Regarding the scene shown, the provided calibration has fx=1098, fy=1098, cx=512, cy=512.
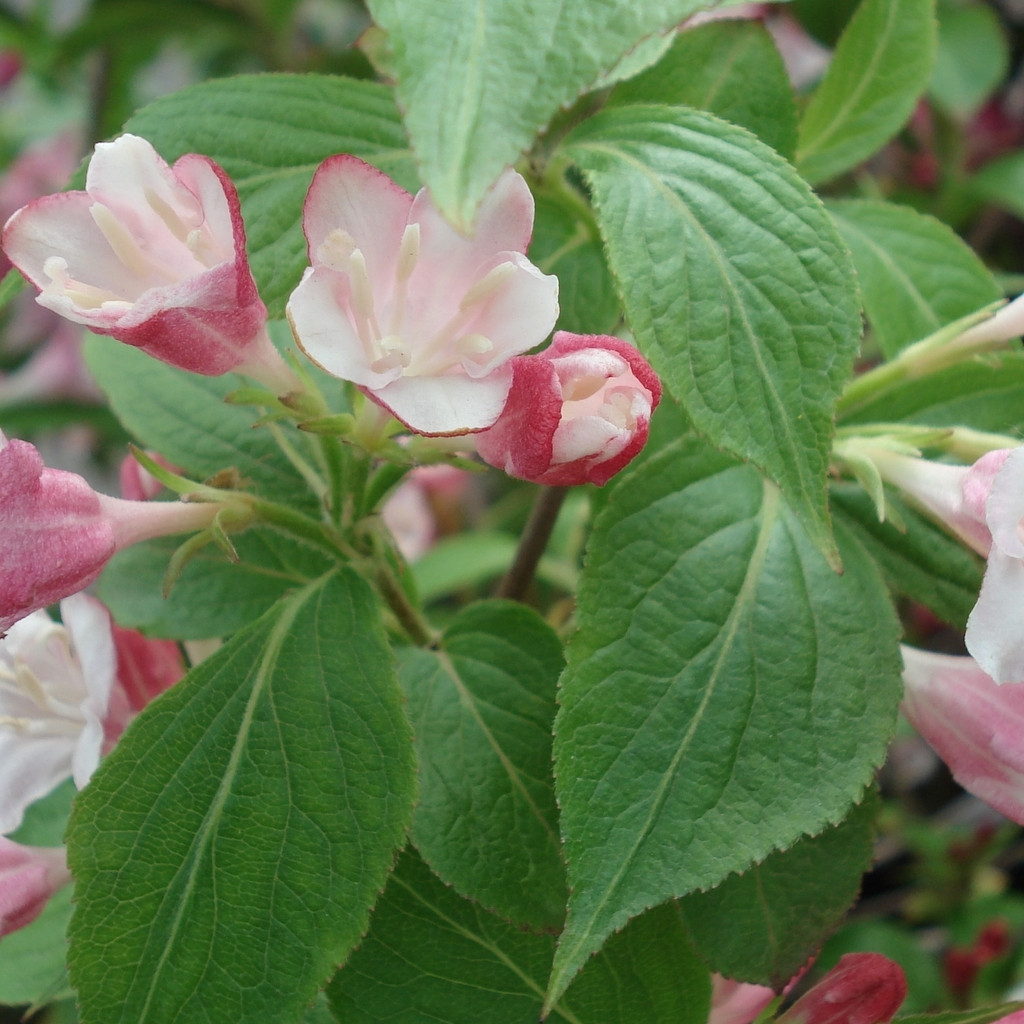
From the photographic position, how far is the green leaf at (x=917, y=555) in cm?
60

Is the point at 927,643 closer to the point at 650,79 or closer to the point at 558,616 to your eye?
the point at 558,616

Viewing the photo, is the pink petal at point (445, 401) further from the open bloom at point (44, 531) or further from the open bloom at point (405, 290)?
the open bloom at point (44, 531)

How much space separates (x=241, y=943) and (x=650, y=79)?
0.50m

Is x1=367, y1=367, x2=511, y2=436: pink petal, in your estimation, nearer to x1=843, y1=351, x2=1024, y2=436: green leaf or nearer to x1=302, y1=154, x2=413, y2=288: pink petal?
x1=302, y1=154, x2=413, y2=288: pink petal

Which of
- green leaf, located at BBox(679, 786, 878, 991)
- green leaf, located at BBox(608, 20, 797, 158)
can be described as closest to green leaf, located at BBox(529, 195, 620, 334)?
green leaf, located at BBox(608, 20, 797, 158)

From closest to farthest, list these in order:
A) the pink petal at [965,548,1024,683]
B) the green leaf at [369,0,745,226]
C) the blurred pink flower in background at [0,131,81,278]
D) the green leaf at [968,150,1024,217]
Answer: the green leaf at [369,0,745,226]
the pink petal at [965,548,1024,683]
the green leaf at [968,150,1024,217]
the blurred pink flower in background at [0,131,81,278]

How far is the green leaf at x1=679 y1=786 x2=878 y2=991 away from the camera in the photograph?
547mm

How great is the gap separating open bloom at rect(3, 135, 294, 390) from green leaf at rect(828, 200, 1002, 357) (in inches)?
16.1

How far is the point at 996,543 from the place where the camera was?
47 cm

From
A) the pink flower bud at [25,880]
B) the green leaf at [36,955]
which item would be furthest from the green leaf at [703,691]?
the green leaf at [36,955]

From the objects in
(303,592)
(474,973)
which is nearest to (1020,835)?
(474,973)

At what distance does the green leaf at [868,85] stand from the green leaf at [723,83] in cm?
16

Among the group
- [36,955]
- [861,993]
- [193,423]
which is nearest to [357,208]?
[193,423]

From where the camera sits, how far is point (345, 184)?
0.47m
